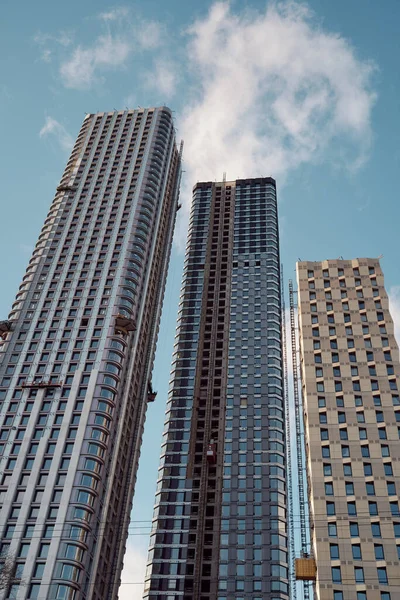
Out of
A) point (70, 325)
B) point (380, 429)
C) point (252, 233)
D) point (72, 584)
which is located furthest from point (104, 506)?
point (252, 233)

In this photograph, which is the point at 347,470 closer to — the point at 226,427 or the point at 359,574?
the point at 359,574

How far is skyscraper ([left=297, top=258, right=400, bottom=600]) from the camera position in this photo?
7306 centimetres

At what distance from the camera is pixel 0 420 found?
100938mm

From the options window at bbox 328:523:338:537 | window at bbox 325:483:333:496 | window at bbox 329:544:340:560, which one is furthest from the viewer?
window at bbox 325:483:333:496

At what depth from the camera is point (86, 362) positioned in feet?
350

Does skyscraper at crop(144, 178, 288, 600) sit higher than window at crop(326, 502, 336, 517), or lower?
higher

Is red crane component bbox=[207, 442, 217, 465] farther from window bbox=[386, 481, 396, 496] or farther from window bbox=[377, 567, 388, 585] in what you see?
window bbox=[377, 567, 388, 585]

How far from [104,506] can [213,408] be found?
31.7 metres

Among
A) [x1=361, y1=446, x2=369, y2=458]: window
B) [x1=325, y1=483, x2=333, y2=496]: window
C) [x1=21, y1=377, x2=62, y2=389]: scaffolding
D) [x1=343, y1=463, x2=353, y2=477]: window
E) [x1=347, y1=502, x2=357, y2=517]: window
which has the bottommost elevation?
[x1=347, y1=502, x2=357, y2=517]: window

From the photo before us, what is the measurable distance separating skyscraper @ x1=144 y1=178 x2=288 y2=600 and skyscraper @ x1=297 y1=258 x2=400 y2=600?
74.9 ft

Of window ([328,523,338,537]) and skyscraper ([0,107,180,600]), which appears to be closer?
window ([328,523,338,537])

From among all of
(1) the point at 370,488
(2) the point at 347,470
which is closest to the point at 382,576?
(1) the point at 370,488

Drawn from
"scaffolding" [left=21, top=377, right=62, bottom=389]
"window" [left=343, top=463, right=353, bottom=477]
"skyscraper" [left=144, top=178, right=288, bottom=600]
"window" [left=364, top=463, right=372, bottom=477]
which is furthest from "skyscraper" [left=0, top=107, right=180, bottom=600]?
"window" [left=364, top=463, right=372, bottom=477]

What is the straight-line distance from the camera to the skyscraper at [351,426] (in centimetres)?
7306
